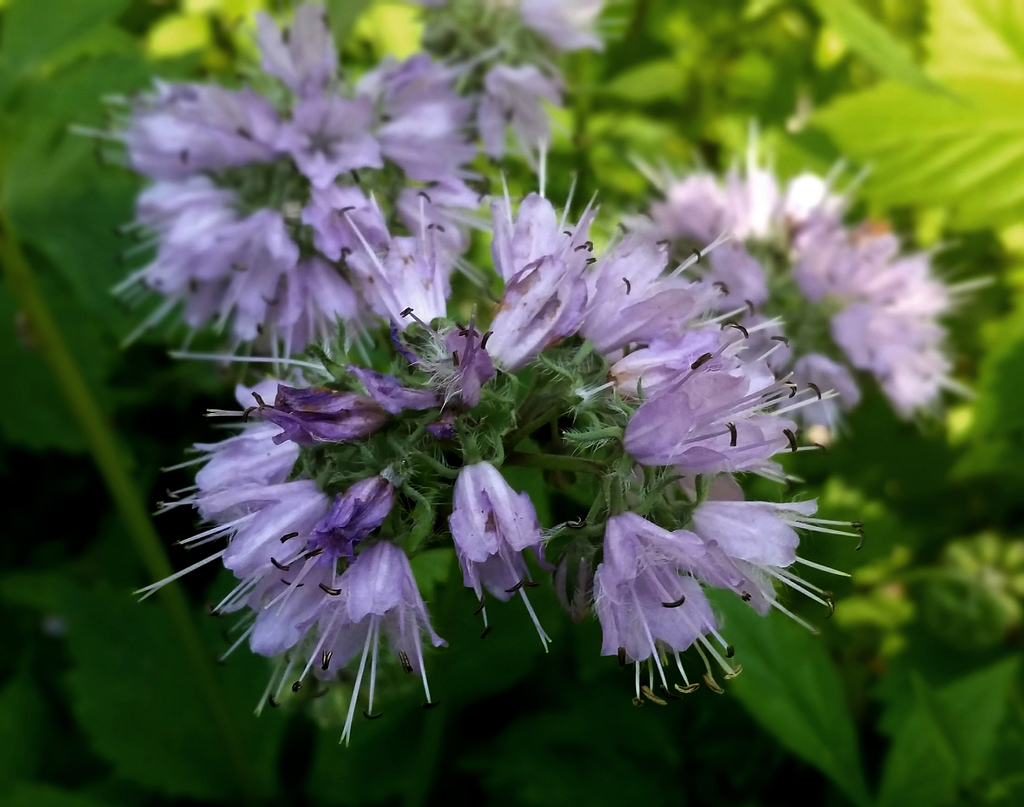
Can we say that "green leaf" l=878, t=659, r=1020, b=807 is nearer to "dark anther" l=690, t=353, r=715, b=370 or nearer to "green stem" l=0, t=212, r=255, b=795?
"dark anther" l=690, t=353, r=715, b=370

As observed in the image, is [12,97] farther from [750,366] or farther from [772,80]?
[772,80]

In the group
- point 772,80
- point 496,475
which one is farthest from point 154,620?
point 772,80

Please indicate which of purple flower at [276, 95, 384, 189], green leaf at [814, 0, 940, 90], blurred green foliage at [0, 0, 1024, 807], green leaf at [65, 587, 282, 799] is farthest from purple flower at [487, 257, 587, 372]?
green leaf at [65, 587, 282, 799]

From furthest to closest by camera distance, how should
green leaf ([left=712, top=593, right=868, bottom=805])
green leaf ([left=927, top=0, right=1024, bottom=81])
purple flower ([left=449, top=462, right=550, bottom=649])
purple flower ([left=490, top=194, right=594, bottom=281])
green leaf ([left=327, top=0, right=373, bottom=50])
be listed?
green leaf ([left=927, top=0, right=1024, bottom=81]) → green leaf ([left=327, top=0, right=373, bottom=50]) → green leaf ([left=712, top=593, right=868, bottom=805]) → purple flower ([left=490, top=194, right=594, bottom=281]) → purple flower ([left=449, top=462, right=550, bottom=649])

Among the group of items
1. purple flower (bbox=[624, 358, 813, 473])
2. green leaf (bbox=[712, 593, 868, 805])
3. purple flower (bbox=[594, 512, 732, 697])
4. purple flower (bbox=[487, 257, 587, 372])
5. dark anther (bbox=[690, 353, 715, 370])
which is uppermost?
purple flower (bbox=[487, 257, 587, 372])

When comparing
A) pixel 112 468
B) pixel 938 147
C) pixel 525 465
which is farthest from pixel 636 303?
pixel 938 147

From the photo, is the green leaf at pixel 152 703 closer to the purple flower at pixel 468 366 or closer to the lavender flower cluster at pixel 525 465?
the lavender flower cluster at pixel 525 465

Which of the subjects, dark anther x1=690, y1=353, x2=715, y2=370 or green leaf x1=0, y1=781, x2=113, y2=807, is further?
green leaf x1=0, y1=781, x2=113, y2=807

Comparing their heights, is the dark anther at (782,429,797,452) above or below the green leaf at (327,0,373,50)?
below
